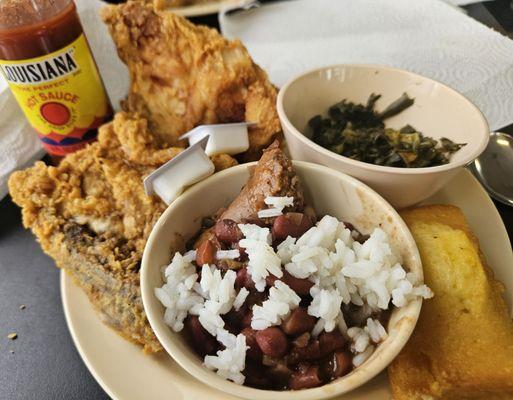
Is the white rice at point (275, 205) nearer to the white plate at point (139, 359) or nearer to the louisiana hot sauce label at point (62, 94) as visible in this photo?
the white plate at point (139, 359)

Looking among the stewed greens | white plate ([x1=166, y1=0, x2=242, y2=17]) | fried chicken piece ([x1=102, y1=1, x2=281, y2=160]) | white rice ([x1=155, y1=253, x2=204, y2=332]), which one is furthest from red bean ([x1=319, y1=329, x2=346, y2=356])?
white plate ([x1=166, y1=0, x2=242, y2=17])

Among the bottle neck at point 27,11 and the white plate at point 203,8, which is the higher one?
the bottle neck at point 27,11

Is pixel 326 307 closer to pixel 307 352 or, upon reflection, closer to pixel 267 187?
pixel 307 352

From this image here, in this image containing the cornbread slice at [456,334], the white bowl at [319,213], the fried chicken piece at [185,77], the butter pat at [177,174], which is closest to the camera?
the white bowl at [319,213]

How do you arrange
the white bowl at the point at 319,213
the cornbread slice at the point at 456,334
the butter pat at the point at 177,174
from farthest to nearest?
1. the butter pat at the point at 177,174
2. the cornbread slice at the point at 456,334
3. the white bowl at the point at 319,213

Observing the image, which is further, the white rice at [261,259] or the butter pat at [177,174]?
the butter pat at [177,174]

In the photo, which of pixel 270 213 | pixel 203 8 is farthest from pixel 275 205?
pixel 203 8

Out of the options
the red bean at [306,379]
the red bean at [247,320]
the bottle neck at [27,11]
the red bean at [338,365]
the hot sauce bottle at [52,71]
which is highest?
the bottle neck at [27,11]

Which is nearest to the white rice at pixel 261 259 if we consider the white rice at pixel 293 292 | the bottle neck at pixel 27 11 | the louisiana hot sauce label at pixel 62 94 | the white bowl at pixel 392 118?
the white rice at pixel 293 292
